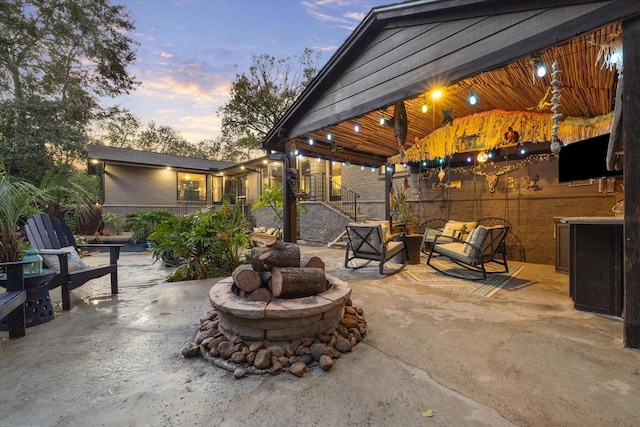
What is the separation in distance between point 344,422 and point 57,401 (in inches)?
63.5

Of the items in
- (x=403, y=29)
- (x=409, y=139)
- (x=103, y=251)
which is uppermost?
(x=403, y=29)

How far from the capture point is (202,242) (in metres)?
4.46

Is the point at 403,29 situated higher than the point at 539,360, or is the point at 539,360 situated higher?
the point at 403,29

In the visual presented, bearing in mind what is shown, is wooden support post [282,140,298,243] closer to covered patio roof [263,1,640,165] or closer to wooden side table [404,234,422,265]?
covered patio roof [263,1,640,165]

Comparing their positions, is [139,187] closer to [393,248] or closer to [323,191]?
[323,191]

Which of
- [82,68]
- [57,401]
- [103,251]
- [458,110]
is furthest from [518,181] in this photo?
[82,68]

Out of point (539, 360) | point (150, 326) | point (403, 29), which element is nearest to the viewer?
point (539, 360)

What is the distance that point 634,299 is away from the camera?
198 centimetres

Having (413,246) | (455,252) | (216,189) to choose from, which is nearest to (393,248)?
(413,246)

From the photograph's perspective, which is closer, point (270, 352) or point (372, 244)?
point (270, 352)

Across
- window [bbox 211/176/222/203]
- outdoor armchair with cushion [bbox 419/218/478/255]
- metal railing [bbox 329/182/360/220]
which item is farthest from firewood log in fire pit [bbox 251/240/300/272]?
window [bbox 211/176/222/203]

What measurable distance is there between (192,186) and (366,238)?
14035mm

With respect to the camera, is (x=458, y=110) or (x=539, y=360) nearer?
(x=539, y=360)

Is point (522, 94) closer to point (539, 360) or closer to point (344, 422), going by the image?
point (539, 360)
